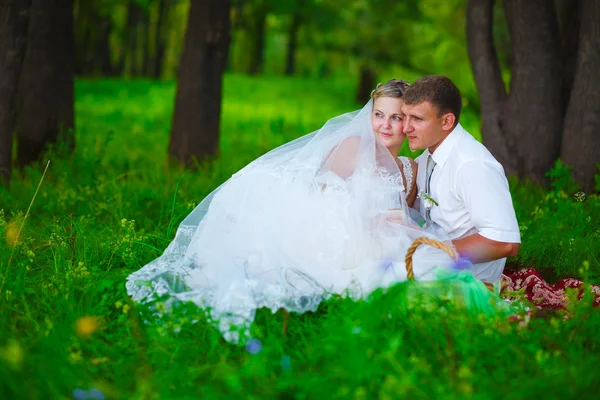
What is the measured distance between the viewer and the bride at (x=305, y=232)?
4086 millimetres

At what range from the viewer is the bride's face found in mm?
4723

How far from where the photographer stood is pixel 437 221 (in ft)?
15.6

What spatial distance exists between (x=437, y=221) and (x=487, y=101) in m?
3.32

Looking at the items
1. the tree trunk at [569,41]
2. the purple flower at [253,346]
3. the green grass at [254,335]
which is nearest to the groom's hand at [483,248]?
the green grass at [254,335]

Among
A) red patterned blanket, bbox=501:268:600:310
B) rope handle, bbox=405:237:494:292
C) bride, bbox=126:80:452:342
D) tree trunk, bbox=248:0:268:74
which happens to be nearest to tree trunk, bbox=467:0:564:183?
red patterned blanket, bbox=501:268:600:310

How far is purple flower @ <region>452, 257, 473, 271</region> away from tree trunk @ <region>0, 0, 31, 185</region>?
172 inches

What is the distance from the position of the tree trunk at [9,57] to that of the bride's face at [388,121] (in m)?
3.54

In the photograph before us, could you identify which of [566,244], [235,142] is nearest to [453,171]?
[566,244]

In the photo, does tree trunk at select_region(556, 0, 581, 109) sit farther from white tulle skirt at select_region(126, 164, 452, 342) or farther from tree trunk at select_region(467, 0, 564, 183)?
white tulle skirt at select_region(126, 164, 452, 342)

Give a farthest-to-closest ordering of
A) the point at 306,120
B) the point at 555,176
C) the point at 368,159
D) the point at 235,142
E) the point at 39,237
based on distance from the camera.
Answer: the point at 306,120 → the point at 235,142 → the point at 555,176 → the point at 39,237 → the point at 368,159

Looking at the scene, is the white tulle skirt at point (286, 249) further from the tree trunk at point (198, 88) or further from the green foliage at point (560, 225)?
the tree trunk at point (198, 88)

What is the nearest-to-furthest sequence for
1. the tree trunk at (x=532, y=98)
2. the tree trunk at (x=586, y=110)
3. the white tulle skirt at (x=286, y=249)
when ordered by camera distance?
the white tulle skirt at (x=286, y=249)
the tree trunk at (x=586, y=110)
the tree trunk at (x=532, y=98)

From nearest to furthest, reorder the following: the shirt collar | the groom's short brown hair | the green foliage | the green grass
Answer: the green grass
the groom's short brown hair
the shirt collar
the green foliage

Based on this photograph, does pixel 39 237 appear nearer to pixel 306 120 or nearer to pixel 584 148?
pixel 584 148
